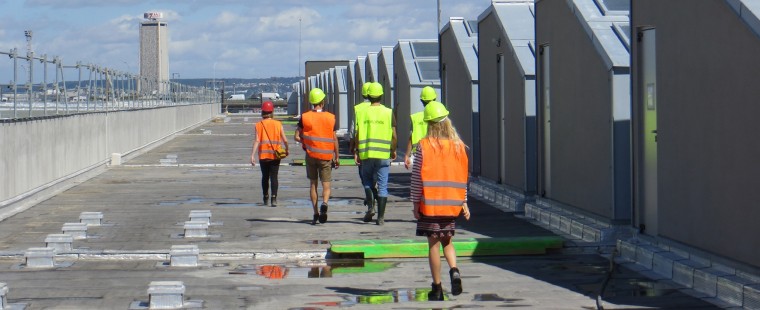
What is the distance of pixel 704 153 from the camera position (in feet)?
38.3

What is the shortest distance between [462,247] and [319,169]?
4.12 meters

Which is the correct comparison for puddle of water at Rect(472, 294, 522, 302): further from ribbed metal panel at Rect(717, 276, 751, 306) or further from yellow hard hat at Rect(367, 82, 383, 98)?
yellow hard hat at Rect(367, 82, 383, 98)

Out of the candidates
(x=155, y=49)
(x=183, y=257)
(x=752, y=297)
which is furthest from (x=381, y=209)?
(x=155, y=49)

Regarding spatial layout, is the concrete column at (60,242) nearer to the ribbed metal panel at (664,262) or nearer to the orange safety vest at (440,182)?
the orange safety vest at (440,182)

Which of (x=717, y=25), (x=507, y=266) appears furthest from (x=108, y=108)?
(x=717, y=25)

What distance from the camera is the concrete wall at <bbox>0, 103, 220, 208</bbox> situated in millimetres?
19672

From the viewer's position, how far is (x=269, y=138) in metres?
19.8

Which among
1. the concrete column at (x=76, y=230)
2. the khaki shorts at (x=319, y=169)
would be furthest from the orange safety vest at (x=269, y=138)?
the concrete column at (x=76, y=230)

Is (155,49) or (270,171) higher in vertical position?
(155,49)

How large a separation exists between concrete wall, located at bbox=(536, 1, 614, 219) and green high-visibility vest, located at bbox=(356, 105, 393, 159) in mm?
2275

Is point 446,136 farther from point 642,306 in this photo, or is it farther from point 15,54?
point 15,54

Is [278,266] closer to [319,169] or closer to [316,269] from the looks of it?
[316,269]

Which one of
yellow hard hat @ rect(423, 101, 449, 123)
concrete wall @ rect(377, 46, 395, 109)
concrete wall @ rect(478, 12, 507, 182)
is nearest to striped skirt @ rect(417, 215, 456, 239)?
yellow hard hat @ rect(423, 101, 449, 123)

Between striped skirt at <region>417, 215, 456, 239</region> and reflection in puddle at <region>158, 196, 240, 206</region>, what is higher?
striped skirt at <region>417, 215, 456, 239</region>
